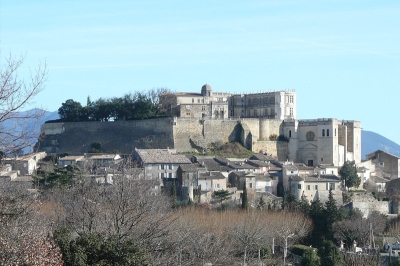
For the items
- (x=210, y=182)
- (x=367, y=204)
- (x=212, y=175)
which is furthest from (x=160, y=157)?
(x=367, y=204)

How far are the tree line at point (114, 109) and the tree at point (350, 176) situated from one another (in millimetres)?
15357

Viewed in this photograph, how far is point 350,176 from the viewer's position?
196ft

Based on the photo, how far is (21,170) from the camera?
57.8 meters

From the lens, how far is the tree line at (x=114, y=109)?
65.8m

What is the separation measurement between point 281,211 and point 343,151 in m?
19.6

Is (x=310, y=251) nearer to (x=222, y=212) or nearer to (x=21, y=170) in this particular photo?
(x=222, y=212)

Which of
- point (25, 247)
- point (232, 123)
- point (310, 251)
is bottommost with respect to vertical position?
point (310, 251)

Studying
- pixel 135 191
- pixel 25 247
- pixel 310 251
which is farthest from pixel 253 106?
pixel 25 247

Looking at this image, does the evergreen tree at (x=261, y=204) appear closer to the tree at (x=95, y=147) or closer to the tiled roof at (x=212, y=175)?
the tiled roof at (x=212, y=175)

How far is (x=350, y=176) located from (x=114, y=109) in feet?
64.6

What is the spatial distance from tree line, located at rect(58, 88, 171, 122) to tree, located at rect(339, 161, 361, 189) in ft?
50.4

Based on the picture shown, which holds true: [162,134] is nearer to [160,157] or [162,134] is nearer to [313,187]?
[160,157]

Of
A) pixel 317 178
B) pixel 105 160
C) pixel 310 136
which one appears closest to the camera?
pixel 317 178

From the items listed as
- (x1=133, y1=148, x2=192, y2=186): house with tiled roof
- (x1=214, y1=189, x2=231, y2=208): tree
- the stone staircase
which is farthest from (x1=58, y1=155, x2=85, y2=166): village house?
(x1=214, y1=189, x2=231, y2=208): tree
